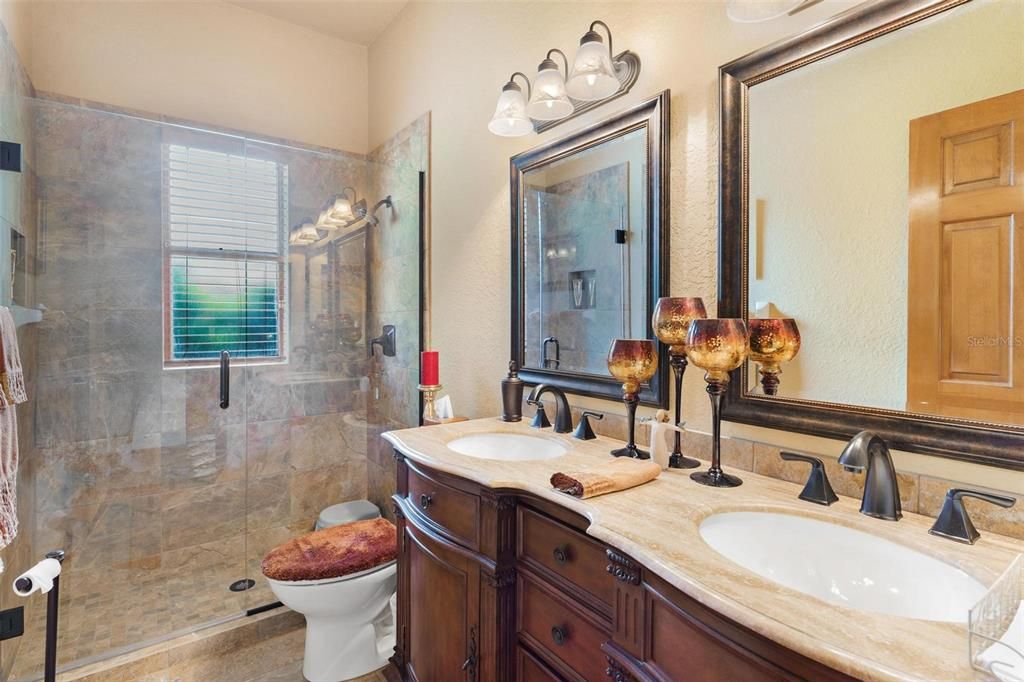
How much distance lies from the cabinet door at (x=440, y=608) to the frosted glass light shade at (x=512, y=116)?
1.32 meters

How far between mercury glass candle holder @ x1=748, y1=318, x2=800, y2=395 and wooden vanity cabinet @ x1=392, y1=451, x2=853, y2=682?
538 mm

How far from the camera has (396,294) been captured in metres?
2.62

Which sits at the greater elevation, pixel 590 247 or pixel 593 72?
pixel 593 72

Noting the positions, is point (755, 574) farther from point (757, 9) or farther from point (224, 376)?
point (224, 376)

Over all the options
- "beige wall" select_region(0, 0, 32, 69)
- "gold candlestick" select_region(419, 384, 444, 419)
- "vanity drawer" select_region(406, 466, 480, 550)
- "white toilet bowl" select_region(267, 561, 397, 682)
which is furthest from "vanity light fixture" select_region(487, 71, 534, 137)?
"beige wall" select_region(0, 0, 32, 69)

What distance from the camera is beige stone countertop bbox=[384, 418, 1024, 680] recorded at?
1.65ft

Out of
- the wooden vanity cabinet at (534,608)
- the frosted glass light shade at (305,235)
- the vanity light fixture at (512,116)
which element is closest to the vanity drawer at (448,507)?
the wooden vanity cabinet at (534,608)

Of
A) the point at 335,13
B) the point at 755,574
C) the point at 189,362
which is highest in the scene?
the point at 335,13

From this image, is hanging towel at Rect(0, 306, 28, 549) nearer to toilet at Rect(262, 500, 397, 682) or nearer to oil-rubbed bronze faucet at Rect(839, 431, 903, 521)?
toilet at Rect(262, 500, 397, 682)

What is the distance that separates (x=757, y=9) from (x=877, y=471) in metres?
0.98

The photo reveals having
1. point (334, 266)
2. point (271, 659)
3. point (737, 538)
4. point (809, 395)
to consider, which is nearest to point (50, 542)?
point (271, 659)

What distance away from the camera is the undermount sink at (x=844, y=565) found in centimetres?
70

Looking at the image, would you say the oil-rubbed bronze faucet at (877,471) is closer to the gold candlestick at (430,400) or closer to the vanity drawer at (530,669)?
the vanity drawer at (530,669)

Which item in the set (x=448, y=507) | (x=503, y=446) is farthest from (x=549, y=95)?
(x=448, y=507)
